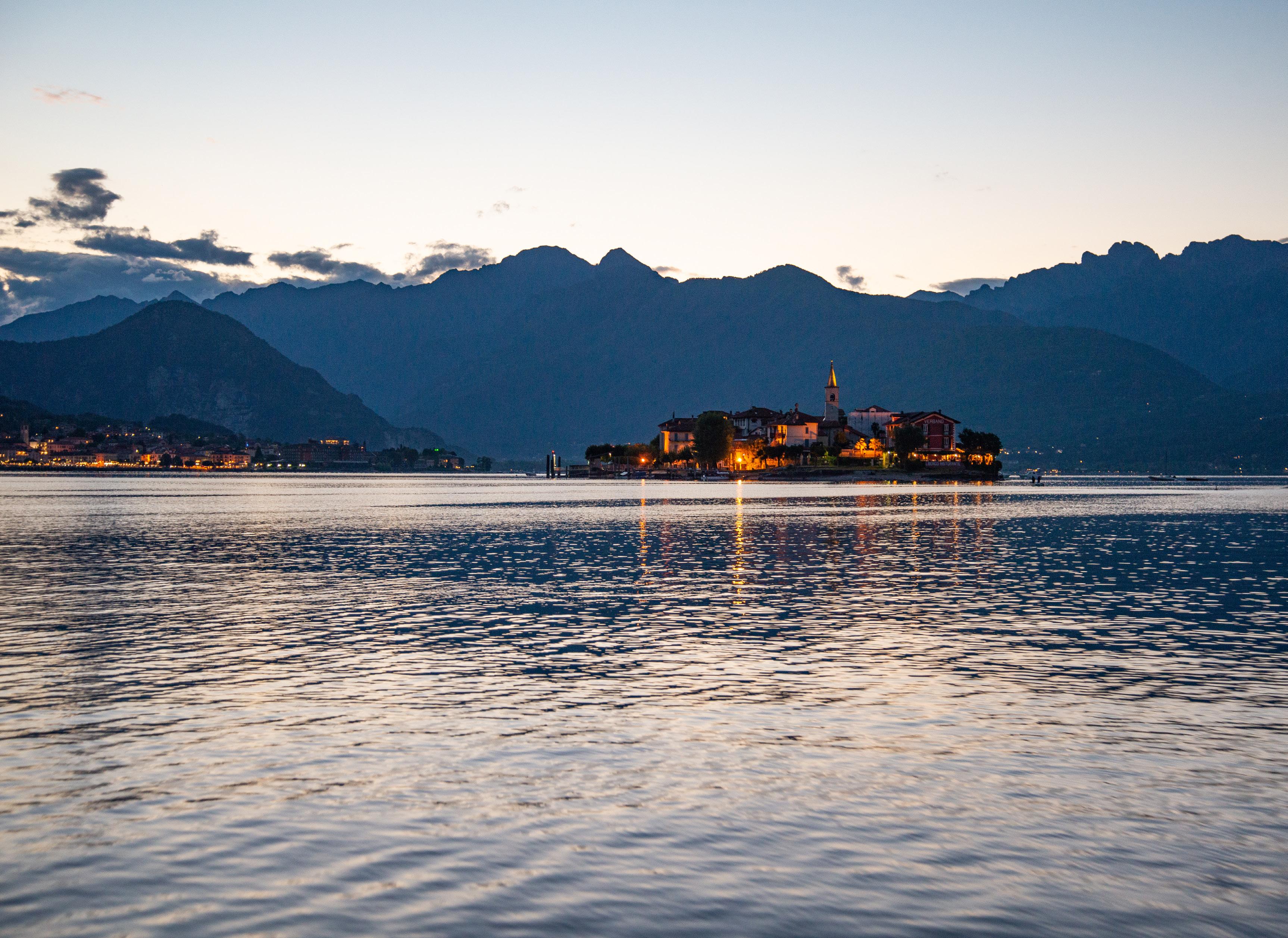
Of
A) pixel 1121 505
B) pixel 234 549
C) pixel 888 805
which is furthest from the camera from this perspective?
pixel 1121 505

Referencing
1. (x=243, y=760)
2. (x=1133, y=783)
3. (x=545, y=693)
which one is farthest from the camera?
(x=545, y=693)

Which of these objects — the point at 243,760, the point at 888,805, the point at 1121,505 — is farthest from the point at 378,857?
the point at 1121,505

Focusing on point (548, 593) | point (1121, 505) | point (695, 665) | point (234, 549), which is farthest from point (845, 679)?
point (1121, 505)

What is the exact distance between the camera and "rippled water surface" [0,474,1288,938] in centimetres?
1142

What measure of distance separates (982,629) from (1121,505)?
4279 inches

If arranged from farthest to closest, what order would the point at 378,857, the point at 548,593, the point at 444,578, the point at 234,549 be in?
the point at 234,549
the point at 444,578
the point at 548,593
the point at 378,857

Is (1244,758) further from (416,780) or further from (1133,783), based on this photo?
(416,780)

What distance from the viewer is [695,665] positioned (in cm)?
2595

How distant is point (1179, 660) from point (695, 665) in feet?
40.1

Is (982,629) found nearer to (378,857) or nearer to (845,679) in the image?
(845,679)

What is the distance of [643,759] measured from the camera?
17.2 m

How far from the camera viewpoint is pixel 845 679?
2408cm

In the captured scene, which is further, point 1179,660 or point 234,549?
point 234,549

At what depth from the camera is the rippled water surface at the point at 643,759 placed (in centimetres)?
1142
